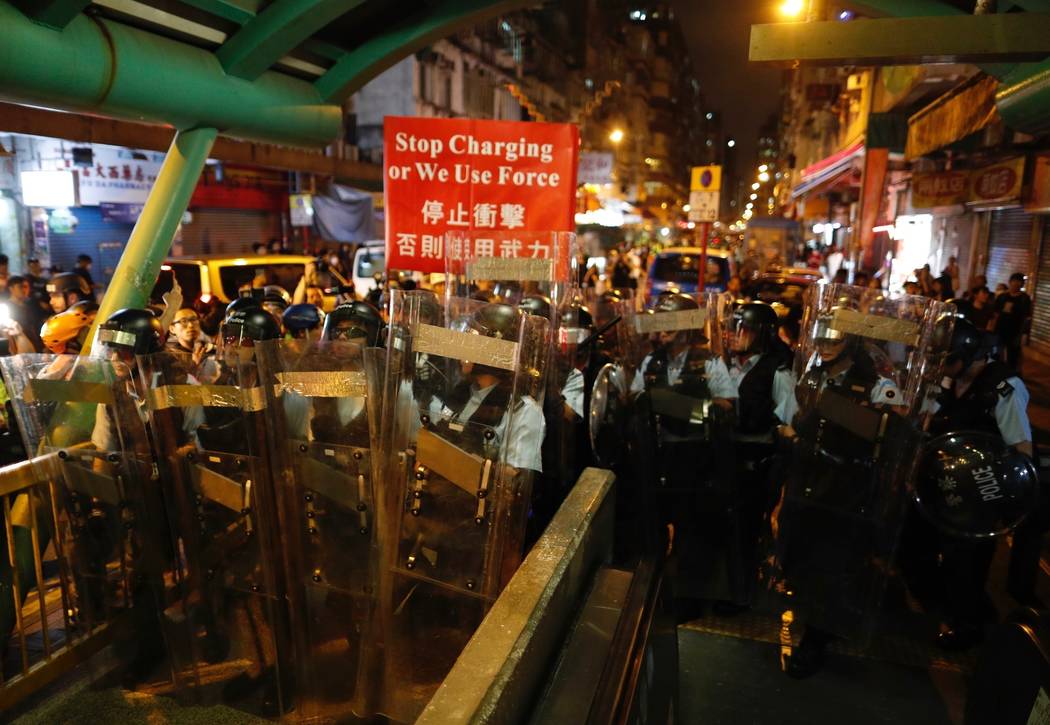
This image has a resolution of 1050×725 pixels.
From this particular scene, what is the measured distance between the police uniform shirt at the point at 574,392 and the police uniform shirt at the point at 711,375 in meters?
0.35

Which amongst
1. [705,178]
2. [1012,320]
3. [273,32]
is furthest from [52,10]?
[1012,320]

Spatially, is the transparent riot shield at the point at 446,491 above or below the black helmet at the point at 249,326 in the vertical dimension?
below

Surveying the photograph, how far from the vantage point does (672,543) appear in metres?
4.68

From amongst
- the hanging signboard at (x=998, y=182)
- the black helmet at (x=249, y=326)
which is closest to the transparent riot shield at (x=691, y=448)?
the black helmet at (x=249, y=326)

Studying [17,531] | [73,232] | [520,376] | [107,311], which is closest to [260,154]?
[73,232]

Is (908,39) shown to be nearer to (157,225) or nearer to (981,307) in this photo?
(157,225)

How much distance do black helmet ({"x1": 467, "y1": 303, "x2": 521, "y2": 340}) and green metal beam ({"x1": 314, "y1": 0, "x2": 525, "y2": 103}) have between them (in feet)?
11.1

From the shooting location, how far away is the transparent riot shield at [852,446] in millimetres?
3768

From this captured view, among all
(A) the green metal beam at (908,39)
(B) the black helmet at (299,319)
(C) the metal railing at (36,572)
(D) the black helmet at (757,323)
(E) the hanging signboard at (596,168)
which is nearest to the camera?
(A) the green metal beam at (908,39)

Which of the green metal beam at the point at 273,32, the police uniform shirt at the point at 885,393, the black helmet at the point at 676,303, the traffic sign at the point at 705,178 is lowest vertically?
the police uniform shirt at the point at 885,393

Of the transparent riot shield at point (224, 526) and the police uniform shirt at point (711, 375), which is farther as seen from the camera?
the police uniform shirt at point (711, 375)

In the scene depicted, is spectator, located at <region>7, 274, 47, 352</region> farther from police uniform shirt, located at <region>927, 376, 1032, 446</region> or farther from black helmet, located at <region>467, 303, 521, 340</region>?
police uniform shirt, located at <region>927, 376, 1032, 446</region>

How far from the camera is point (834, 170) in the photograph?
74.6ft

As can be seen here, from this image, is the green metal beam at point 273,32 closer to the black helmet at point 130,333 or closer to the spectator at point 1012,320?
the black helmet at point 130,333
